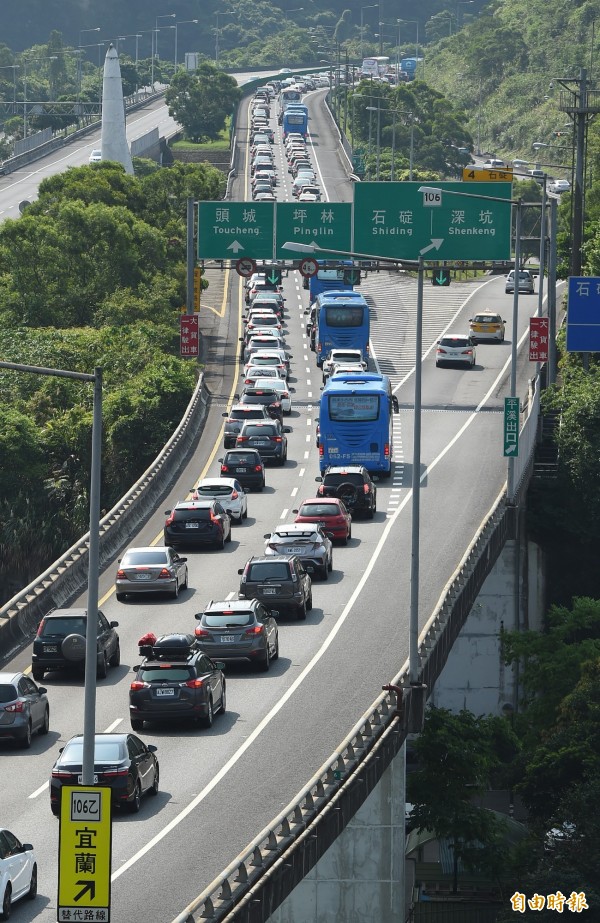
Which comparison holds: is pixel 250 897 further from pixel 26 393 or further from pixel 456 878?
pixel 26 393

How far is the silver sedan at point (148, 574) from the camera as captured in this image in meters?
50.1

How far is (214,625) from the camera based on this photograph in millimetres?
42312

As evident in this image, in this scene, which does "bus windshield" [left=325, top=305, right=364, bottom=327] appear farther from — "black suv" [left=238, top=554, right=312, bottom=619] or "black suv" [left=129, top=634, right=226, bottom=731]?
"black suv" [left=129, top=634, right=226, bottom=731]

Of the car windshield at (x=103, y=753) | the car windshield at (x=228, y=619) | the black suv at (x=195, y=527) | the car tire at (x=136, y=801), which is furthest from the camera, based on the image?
the black suv at (x=195, y=527)

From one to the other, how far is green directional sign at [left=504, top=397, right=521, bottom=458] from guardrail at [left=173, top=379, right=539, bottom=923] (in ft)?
34.5

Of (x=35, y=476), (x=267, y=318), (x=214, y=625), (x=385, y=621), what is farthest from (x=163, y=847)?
(x=267, y=318)

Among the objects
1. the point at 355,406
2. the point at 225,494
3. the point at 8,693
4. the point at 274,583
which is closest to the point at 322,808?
the point at 8,693

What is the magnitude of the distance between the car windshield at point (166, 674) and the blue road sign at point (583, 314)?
38.7 metres

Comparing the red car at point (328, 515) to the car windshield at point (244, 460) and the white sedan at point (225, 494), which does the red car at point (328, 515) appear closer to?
the white sedan at point (225, 494)

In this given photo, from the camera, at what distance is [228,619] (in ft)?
139

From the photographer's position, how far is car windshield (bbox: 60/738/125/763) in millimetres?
31219

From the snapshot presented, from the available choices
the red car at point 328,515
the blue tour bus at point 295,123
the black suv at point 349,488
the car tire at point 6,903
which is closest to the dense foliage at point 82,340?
the black suv at point 349,488

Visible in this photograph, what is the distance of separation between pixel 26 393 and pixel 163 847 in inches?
2388

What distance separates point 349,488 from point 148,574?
12019 millimetres
